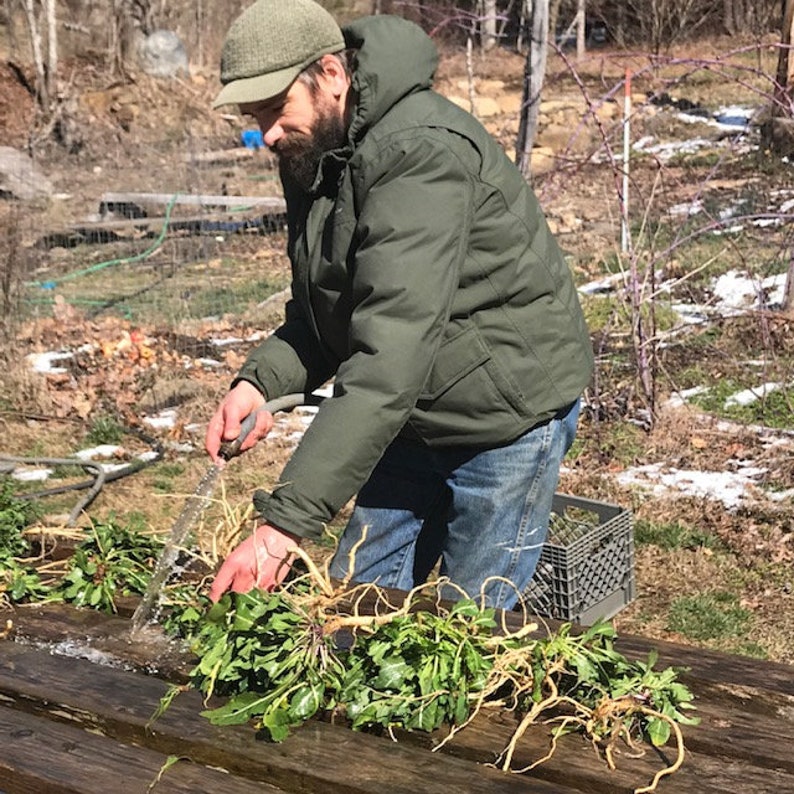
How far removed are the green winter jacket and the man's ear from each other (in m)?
0.06

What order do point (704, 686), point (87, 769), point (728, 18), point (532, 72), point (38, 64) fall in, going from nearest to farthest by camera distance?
point (87, 769), point (704, 686), point (532, 72), point (38, 64), point (728, 18)

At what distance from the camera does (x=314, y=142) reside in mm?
2803

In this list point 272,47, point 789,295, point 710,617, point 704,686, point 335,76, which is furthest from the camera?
point 789,295

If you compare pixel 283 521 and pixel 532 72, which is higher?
pixel 532 72

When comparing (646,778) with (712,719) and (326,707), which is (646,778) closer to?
(712,719)

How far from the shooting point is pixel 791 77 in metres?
12.8

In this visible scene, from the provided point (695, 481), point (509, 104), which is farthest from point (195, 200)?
point (695, 481)

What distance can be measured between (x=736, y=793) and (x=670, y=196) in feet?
36.8

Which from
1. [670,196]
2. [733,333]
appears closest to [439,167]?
Result: [733,333]

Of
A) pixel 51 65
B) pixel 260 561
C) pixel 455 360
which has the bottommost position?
pixel 51 65

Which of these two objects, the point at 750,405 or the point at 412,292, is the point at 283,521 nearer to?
the point at 412,292

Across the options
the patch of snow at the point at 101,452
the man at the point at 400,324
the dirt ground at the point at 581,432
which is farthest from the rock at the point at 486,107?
the man at the point at 400,324

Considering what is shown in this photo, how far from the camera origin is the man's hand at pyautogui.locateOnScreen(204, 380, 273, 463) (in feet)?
9.82

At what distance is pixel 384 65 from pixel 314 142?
232 mm
